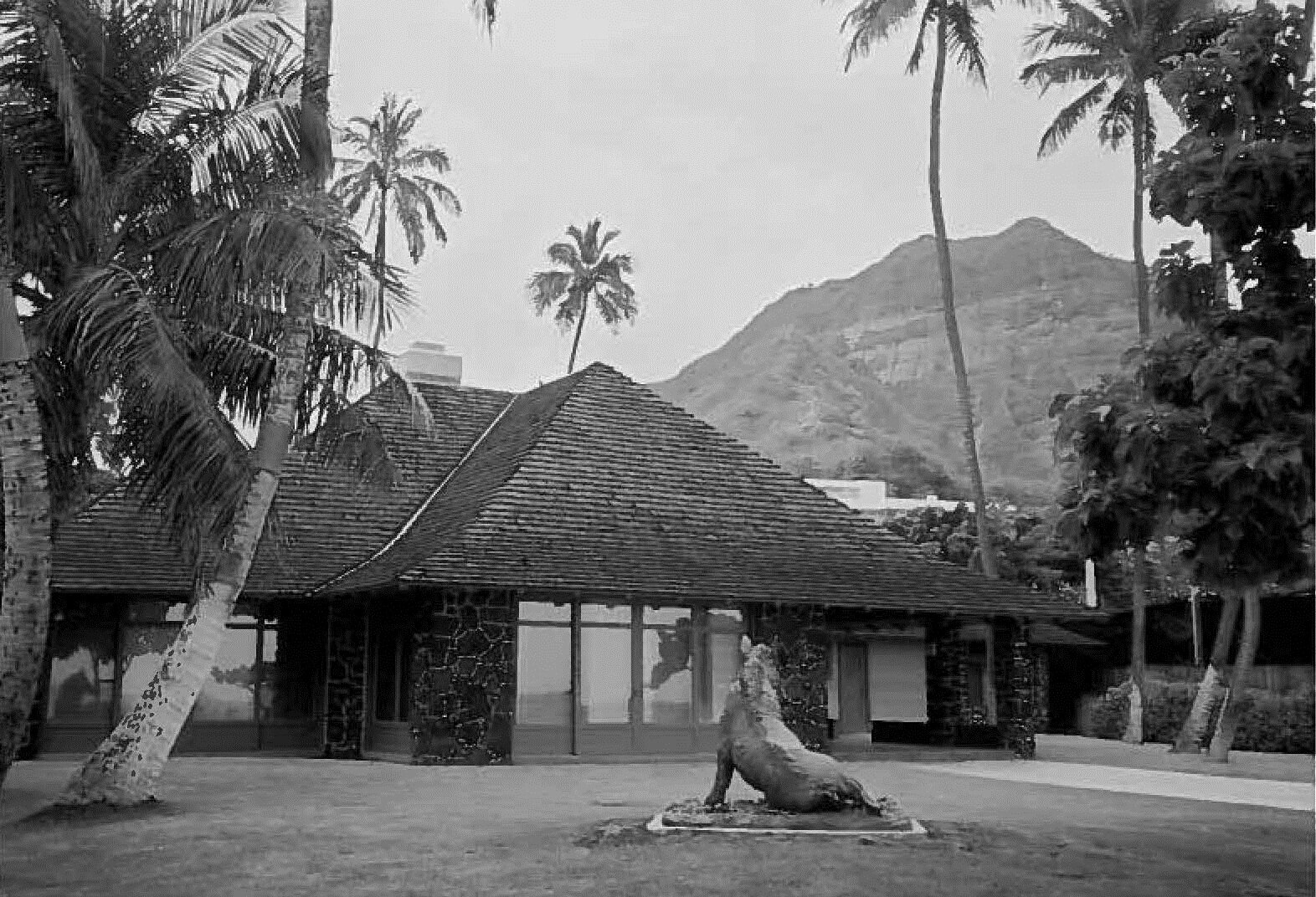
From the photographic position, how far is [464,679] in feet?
55.5

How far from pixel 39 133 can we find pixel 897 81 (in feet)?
215

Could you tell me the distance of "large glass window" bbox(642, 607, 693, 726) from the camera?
18484 millimetres

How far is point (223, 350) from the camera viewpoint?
12.3 meters

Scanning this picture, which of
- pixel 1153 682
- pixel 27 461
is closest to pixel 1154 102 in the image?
pixel 1153 682

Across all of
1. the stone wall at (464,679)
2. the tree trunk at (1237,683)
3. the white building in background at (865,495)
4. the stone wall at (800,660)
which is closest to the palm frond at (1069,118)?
the tree trunk at (1237,683)

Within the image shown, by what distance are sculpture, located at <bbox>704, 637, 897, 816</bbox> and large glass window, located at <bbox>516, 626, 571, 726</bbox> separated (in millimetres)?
7544

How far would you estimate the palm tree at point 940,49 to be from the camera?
91.0 feet

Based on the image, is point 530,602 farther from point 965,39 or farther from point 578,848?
point 965,39

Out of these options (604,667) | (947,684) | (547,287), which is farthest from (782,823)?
(547,287)

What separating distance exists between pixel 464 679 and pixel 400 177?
2126 cm

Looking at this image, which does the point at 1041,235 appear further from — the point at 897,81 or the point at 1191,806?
the point at 1191,806

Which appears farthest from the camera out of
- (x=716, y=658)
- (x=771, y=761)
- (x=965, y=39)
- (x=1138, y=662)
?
(x=965, y=39)

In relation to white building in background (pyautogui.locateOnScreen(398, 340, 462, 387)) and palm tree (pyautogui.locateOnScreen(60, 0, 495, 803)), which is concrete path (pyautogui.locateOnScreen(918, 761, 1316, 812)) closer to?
palm tree (pyautogui.locateOnScreen(60, 0, 495, 803))

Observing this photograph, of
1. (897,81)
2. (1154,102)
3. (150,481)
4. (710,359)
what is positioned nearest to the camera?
(150,481)
